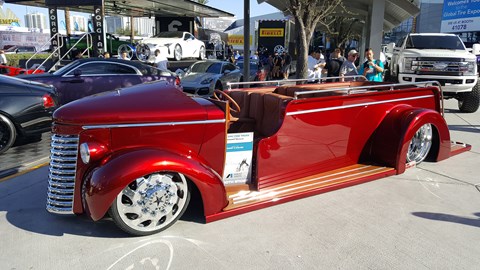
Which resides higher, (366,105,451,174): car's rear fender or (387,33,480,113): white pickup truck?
(387,33,480,113): white pickup truck

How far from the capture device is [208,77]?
1309cm

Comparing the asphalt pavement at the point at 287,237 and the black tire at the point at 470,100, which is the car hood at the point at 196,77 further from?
the asphalt pavement at the point at 287,237

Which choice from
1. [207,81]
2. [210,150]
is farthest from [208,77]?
[210,150]

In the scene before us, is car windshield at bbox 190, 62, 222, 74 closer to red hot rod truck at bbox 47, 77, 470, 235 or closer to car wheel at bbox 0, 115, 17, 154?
car wheel at bbox 0, 115, 17, 154

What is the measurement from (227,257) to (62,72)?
7.38 m

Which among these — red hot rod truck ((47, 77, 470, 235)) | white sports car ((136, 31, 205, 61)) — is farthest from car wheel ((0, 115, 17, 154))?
white sports car ((136, 31, 205, 61))

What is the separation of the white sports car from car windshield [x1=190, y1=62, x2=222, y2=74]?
280 cm

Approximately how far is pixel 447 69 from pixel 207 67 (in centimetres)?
787

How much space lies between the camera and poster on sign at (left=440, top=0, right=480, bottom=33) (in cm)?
4497

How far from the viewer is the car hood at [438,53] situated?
31.4 feet

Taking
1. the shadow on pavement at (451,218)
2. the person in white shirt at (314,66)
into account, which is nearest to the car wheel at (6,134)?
the shadow on pavement at (451,218)

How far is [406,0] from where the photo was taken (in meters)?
15.0

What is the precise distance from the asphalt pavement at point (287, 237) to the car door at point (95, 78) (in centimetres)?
458

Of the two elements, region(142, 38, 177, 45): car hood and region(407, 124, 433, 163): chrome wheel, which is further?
region(142, 38, 177, 45): car hood
